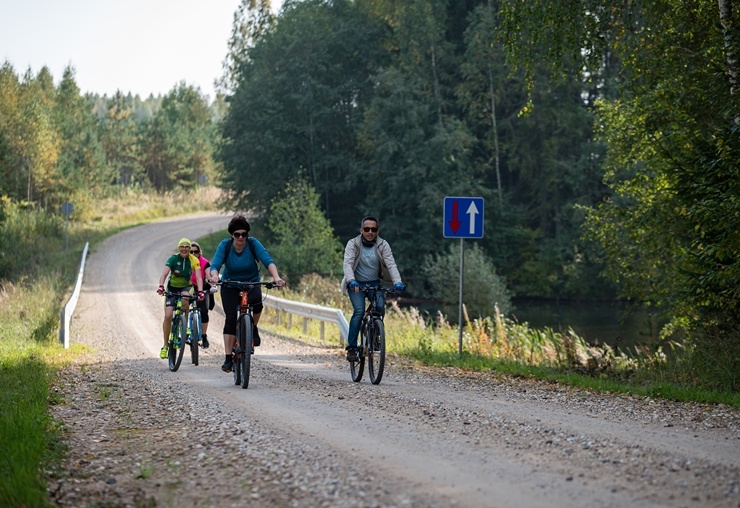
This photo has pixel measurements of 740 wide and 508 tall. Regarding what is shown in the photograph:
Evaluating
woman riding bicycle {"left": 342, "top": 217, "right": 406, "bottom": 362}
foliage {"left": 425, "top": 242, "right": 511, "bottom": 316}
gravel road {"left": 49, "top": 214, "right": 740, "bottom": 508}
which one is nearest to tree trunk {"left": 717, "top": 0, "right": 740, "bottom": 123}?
gravel road {"left": 49, "top": 214, "right": 740, "bottom": 508}

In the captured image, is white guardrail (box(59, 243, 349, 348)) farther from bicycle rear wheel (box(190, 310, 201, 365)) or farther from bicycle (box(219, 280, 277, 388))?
bicycle (box(219, 280, 277, 388))

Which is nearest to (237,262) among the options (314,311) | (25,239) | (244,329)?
(244,329)

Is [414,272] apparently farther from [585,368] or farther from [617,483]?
[617,483]

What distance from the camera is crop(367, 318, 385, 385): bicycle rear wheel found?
1201 cm

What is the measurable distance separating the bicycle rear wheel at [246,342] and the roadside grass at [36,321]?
68.8 inches

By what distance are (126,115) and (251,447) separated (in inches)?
4576

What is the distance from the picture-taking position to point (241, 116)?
176 feet

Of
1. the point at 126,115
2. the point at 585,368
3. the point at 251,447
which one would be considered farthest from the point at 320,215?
the point at 126,115

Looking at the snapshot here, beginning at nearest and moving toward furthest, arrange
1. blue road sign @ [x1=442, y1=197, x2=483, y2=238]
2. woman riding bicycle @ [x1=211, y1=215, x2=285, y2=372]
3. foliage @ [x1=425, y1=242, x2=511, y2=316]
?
woman riding bicycle @ [x1=211, y1=215, x2=285, y2=372] → blue road sign @ [x1=442, y1=197, x2=483, y2=238] → foliage @ [x1=425, y1=242, x2=511, y2=316]

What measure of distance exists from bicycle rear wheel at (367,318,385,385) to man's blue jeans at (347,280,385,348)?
199mm

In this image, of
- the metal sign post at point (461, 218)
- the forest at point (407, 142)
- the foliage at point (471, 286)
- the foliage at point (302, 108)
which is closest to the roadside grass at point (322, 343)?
the metal sign post at point (461, 218)

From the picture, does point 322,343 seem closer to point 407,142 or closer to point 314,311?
point 314,311

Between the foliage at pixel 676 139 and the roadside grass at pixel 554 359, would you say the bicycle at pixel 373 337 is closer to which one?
the roadside grass at pixel 554 359

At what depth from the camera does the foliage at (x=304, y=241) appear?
38531 mm
